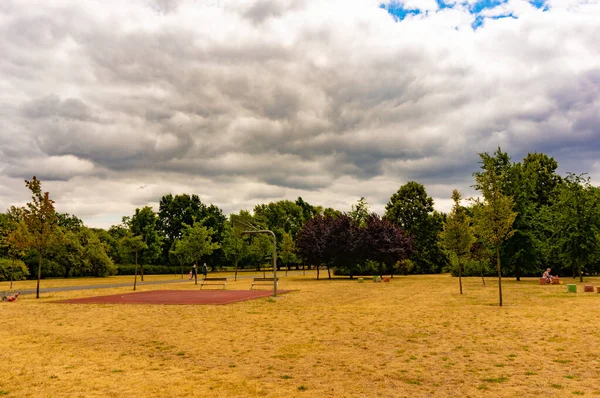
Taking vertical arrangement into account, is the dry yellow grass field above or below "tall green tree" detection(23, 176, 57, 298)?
below

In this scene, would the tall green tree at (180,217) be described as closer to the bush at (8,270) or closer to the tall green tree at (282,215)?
the tall green tree at (282,215)

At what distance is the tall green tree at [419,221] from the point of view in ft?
210

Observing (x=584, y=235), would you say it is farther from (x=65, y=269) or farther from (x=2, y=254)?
(x=2, y=254)

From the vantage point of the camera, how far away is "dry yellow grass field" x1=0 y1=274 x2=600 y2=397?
8469mm

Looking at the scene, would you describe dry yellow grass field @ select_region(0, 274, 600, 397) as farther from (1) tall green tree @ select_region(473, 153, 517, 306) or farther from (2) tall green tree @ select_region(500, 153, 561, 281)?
(2) tall green tree @ select_region(500, 153, 561, 281)

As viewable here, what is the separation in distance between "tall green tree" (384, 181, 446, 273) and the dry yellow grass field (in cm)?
4394

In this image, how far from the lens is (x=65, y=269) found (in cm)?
6247

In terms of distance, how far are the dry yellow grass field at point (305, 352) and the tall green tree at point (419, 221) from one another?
43.9 meters

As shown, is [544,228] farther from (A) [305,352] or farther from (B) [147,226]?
(B) [147,226]

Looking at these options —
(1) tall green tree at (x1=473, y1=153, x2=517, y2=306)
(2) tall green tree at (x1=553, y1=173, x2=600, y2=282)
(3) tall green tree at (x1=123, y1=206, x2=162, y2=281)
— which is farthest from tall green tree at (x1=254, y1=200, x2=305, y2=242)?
(1) tall green tree at (x1=473, y1=153, x2=517, y2=306)

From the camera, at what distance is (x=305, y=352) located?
37.9 ft

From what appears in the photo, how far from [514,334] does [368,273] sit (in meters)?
44.6

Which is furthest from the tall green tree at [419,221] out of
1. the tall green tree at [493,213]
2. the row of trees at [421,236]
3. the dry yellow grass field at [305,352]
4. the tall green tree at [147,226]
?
the dry yellow grass field at [305,352]

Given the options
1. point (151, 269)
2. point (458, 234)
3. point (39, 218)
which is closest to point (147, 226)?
point (151, 269)
